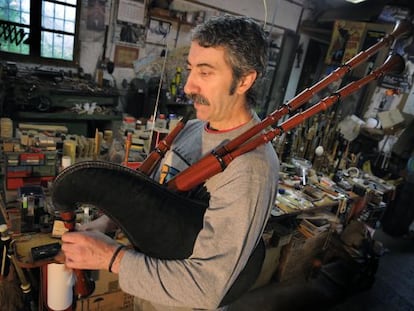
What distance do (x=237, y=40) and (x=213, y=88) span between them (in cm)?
18

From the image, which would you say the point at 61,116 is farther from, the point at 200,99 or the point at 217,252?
the point at 217,252

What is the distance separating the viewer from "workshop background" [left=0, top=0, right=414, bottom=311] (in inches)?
72.3

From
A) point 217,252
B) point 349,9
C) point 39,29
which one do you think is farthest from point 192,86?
point 349,9

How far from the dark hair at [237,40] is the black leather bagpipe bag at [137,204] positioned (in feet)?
1.48

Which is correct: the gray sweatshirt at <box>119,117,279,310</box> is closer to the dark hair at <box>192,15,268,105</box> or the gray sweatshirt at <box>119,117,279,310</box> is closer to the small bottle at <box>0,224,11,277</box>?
the dark hair at <box>192,15,268,105</box>

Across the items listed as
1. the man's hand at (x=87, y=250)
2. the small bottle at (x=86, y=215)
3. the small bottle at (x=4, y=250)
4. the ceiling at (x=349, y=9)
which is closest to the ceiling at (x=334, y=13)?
the ceiling at (x=349, y=9)

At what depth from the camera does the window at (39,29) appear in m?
3.94

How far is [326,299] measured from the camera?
3031 mm

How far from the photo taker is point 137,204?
3.22ft

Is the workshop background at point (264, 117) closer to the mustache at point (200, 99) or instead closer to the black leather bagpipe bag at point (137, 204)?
the mustache at point (200, 99)

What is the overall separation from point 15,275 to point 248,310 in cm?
185

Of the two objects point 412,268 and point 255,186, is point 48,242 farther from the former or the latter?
point 412,268

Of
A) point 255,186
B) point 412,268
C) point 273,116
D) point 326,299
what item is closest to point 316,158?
point 326,299

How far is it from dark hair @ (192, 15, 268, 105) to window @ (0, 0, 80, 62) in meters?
3.95
